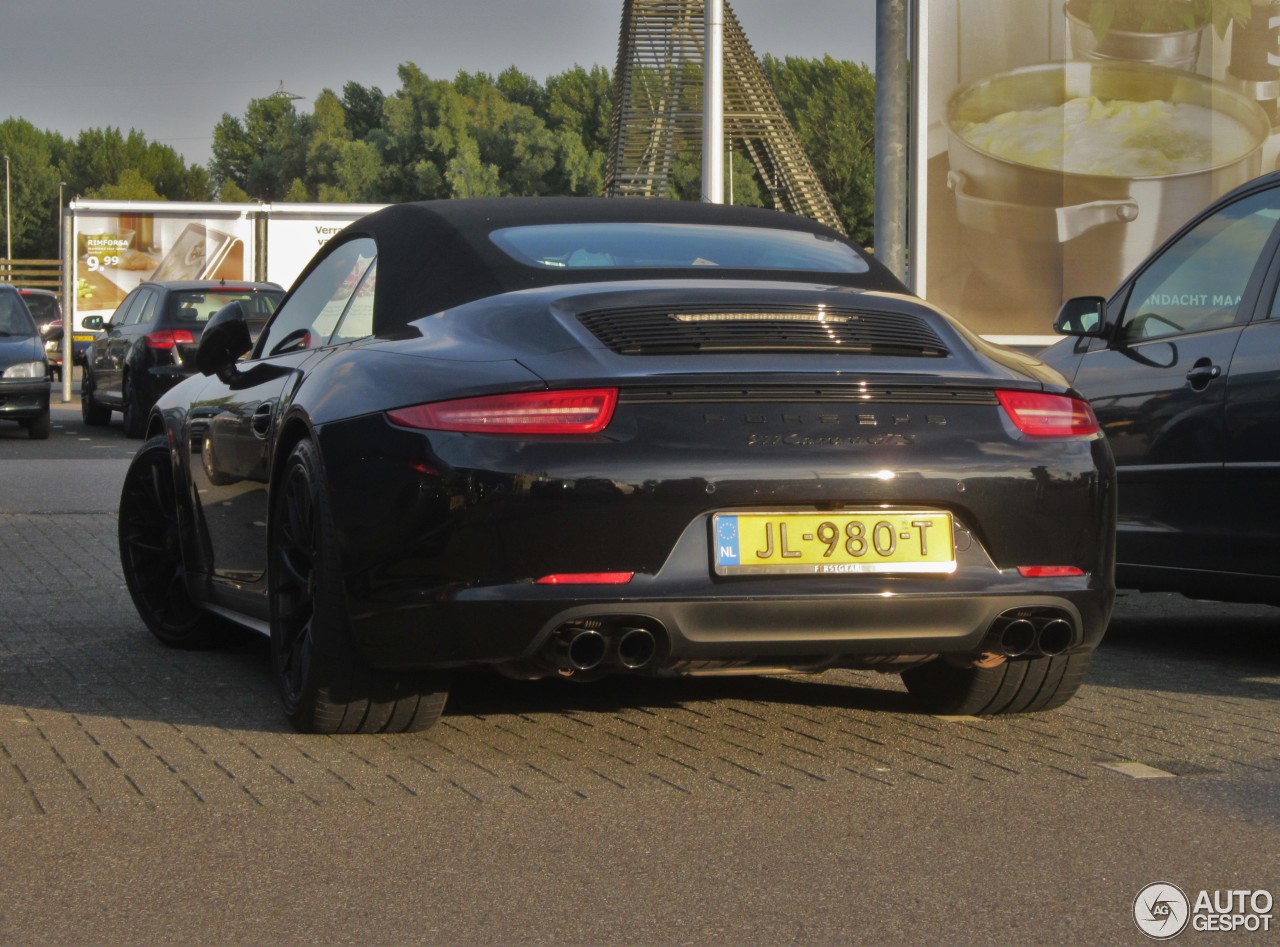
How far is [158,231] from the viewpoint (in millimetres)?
35688

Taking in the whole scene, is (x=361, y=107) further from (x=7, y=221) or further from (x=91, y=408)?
(x=91, y=408)

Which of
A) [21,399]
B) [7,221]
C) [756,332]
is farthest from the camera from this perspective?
[7,221]

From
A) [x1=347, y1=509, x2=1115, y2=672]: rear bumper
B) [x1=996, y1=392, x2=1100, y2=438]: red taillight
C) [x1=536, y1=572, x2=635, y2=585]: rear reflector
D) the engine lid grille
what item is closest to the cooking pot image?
[x1=996, y1=392, x2=1100, y2=438]: red taillight

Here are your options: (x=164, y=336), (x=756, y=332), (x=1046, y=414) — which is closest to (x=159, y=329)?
(x=164, y=336)

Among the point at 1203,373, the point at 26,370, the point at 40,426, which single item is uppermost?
the point at 1203,373

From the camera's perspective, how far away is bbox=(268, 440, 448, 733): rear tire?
4902 millimetres

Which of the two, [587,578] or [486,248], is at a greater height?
[486,248]

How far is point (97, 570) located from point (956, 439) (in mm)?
5578

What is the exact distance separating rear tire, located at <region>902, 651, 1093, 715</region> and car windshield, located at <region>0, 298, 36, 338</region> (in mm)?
18580

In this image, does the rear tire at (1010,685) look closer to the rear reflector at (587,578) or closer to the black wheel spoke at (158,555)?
the rear reflector at (587,578)

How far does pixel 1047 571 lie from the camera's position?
483cm

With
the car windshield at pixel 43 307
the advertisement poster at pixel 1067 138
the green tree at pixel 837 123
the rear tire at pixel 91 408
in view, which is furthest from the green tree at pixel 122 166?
the advertisement poster at pixel 1067 138

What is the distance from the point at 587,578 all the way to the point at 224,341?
2268 mm

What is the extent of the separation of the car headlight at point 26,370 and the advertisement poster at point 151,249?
13.6m
